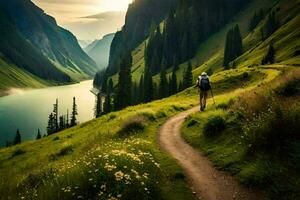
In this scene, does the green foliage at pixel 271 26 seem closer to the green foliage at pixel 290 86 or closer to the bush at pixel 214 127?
the green foliage at pixel 290 86

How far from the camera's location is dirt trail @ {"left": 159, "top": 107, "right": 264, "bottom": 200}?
12773mm

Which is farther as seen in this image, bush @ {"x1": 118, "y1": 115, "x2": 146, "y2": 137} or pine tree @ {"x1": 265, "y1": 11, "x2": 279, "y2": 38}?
pine tree @ {"x1": 265, "y1": 11, "x2": 279, "y2": 38}

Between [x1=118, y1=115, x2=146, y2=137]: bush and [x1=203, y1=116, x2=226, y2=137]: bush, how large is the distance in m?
6.68

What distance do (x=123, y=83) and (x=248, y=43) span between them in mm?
93626

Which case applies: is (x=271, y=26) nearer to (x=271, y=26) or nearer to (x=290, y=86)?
(x=271, y=26)

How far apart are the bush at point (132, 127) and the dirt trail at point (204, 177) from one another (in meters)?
4.05

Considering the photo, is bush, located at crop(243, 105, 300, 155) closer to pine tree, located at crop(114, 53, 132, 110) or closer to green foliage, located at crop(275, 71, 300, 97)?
green foliage, located at crop(275, 71, 300, 97)

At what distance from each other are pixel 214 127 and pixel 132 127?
26.6 ft

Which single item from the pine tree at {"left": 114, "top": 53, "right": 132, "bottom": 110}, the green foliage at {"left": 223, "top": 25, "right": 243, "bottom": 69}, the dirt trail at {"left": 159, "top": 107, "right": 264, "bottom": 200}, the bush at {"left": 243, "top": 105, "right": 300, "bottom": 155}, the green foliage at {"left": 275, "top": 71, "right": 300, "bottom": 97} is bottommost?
the dirt trail at {"left": 159, "top": 107, "right": 264, "bottom": 200}

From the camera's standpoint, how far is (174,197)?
1280 cm

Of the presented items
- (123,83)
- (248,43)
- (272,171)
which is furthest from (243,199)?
(248,43)

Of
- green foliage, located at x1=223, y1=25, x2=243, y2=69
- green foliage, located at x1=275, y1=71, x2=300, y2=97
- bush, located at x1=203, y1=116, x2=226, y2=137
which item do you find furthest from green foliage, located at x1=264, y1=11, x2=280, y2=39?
bush, located at x1=203, y1=116, x2=226, y2=137

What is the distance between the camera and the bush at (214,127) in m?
20.0

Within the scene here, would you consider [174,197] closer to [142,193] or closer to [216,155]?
[142,193]
